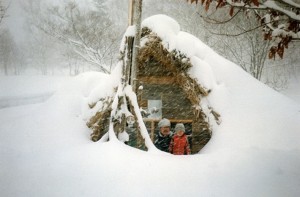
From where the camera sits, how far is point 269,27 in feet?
8.41

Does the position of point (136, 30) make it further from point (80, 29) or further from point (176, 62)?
point (80, 29)

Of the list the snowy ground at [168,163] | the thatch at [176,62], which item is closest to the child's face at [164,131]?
the thatch at [176,62]

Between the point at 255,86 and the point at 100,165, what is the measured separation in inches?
174

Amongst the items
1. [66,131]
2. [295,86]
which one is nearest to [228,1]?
[66,131]

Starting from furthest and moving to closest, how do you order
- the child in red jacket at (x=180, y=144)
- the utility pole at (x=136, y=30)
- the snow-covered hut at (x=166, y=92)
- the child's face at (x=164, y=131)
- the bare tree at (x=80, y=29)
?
the bare tree at (x=80, y=29)
the child's face at (x=164, y=131)
the snow-covered hut at (x=166, y=92)
the child in red jacket at (x=180, y=144)
the utility pole at (x=136, y=30)

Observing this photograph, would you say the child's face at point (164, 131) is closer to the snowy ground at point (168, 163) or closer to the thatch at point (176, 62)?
the thatch at point (176, 62)

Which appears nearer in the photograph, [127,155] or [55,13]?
[127,155]

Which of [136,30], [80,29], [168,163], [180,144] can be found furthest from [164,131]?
[80,29]

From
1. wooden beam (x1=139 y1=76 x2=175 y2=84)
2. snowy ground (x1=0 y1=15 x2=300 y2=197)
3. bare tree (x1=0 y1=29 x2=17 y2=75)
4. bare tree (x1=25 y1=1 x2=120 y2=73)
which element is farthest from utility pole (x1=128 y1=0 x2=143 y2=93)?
bare tree (x1=0 y1=29 x2=17 y2=75)

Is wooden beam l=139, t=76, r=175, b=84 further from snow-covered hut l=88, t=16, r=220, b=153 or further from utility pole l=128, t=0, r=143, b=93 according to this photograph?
utility pole l=128, t=0, r=143, b=93

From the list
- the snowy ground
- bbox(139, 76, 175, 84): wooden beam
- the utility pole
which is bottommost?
the snowy ground

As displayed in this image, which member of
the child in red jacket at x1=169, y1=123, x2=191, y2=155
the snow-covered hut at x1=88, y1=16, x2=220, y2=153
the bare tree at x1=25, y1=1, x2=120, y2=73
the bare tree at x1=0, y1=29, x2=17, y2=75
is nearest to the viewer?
the child in red jacket at x1=169, y1=123, x2=191, y2=155

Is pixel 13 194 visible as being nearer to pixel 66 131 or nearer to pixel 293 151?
pixel 66 131

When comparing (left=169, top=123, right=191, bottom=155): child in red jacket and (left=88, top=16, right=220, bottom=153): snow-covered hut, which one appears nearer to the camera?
(left=169, top=123, right=191, bottom=155): child in red jacket
